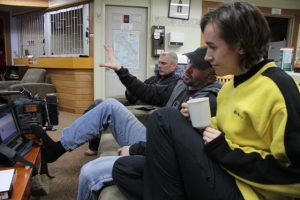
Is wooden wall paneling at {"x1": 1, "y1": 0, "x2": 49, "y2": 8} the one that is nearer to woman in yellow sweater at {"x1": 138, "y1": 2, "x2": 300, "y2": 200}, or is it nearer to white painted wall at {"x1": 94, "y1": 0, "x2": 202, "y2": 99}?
white painted wall at {"x1": 94, "y1": 0, "x2": 202, "y2": 99}

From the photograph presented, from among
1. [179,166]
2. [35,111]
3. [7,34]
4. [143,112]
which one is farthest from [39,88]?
[179,166]

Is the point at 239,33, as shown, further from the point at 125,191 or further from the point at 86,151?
the point at 86,151

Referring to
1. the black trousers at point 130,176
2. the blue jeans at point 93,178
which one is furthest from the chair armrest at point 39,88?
the black trousers at point 130,176

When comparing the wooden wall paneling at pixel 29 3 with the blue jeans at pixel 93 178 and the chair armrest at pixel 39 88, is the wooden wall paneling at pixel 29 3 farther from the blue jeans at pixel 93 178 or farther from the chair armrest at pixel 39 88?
the blue jeans at pixel 93 178

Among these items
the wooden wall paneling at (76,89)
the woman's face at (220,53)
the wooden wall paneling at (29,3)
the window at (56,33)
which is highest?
the wooden wall paneling at (29,3)

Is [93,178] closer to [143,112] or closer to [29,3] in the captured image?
[143,112]

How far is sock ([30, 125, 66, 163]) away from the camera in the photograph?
1.67 m

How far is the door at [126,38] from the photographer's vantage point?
15.5 feet

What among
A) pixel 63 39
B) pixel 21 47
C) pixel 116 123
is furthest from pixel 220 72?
pixel 21 47

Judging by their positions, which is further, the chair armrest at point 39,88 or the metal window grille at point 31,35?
the metal window grille at point 31,35

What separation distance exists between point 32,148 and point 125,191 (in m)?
0.67

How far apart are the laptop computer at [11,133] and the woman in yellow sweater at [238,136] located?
0.81m

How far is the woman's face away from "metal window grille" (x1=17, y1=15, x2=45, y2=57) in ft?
18.1

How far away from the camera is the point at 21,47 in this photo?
6.68 metres
